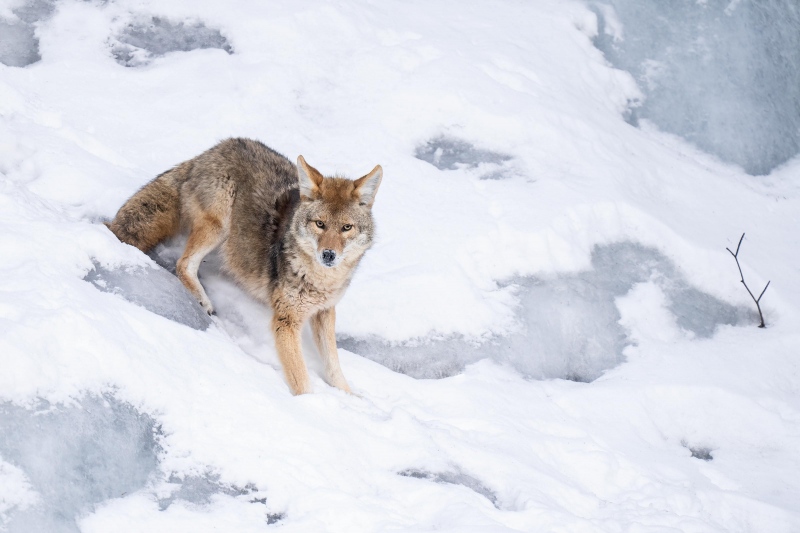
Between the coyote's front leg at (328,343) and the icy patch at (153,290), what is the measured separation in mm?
909

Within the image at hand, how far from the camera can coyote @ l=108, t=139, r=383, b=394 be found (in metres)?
5.61

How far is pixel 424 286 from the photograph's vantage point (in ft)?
21.5

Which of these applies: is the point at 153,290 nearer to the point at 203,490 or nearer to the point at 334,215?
the point at 334,215

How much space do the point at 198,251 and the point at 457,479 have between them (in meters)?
2.89


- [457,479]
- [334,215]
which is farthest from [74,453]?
[334,215]

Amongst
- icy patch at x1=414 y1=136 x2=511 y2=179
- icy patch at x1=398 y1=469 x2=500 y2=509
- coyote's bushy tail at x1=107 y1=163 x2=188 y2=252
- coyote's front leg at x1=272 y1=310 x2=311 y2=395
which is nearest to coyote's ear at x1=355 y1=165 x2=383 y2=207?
coyote's front leg at x1=272 y1=310 x2=311 y2=395

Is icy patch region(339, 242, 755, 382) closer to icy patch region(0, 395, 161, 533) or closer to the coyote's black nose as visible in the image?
the coyote's black nose

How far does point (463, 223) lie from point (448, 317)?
125 centimetres

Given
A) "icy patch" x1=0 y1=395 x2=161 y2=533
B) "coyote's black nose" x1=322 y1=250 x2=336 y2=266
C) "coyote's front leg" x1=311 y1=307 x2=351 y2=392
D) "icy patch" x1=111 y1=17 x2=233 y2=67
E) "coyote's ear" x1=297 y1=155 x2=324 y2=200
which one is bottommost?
"coyote's front leg" x1=311 y1=307 x2=351 y2=392

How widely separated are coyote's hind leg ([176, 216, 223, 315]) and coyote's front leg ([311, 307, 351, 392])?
890 mm

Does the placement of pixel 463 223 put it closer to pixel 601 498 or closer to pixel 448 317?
pixel 448 317

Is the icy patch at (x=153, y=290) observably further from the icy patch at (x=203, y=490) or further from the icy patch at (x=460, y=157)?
the icy patch at (x=460, y=157)

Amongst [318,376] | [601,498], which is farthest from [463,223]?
[601,498]

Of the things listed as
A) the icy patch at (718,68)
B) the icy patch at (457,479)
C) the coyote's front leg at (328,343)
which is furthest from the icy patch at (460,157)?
the icy patch at (457,479)
